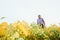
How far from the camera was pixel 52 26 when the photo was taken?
2.06 meters

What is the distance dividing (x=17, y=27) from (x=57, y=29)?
73cm

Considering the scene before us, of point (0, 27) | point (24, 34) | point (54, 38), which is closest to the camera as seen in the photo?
point (0, 27)

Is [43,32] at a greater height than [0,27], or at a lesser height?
lesser

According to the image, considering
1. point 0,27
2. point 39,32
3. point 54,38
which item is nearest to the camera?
point 0,27

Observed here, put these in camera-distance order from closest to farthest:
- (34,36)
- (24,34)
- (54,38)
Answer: (24,34), (34,36), (54,38)

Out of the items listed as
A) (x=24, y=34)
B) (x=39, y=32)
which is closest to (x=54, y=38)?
(x=39, y=32)

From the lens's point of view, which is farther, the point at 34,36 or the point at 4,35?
the point at 34,36

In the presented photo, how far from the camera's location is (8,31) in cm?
128

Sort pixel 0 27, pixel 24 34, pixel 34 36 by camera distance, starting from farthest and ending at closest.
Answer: pixel 34 36 < pixel 24 34 < pixel 0 27

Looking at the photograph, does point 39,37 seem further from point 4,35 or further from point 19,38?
point 4,35

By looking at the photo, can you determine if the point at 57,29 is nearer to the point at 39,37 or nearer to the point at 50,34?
the point at 50,34

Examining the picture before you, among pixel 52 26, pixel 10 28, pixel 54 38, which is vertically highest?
pixel 10 28

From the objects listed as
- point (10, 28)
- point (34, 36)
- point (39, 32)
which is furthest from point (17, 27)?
point (39, 32)

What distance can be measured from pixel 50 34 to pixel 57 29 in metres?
0.10
